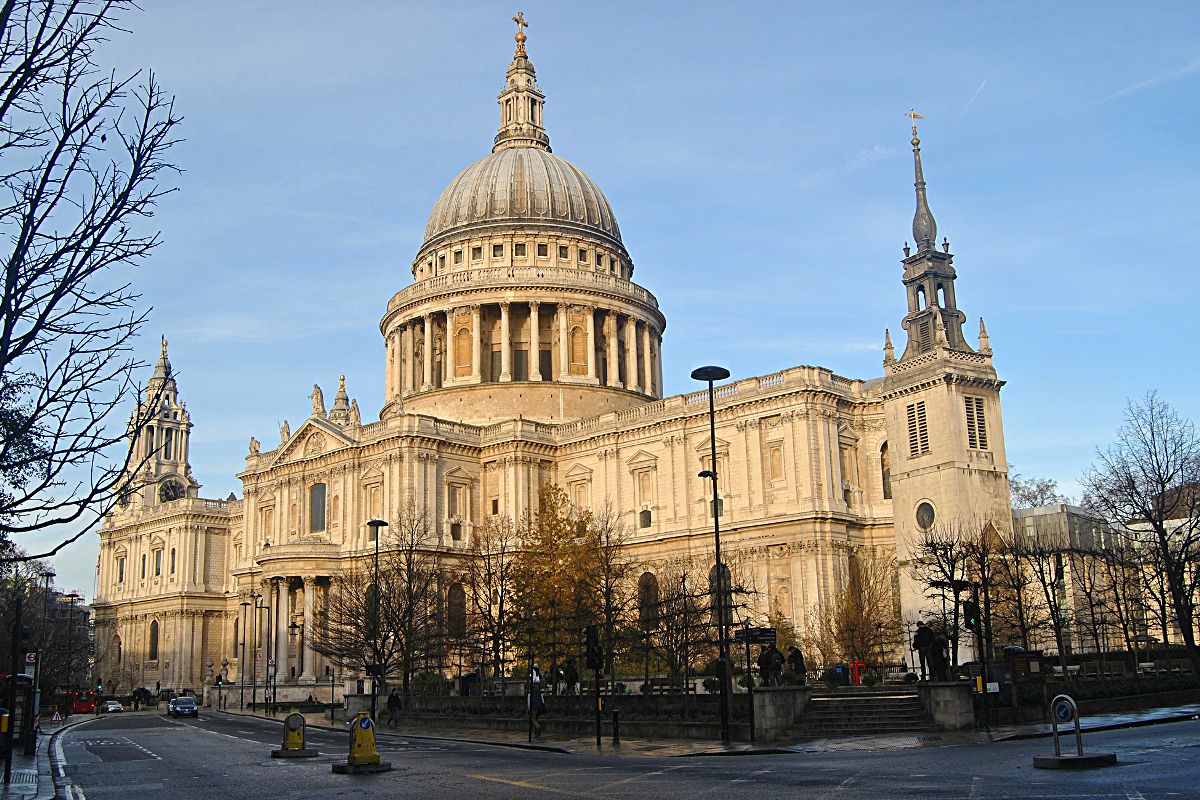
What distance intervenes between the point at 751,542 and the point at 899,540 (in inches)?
344

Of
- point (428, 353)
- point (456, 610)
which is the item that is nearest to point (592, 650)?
point (456, 610)

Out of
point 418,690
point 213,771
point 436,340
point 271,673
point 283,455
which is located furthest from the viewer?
point 436,340

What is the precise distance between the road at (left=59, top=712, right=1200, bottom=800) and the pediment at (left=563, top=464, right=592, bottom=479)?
44136 millimetres

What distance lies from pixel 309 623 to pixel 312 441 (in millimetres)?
13900

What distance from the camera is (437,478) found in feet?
252

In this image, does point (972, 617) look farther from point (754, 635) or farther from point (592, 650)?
point (592, 650)

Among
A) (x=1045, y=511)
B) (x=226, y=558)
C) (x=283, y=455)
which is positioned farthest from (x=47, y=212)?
(x=226, y=558)

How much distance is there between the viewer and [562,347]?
88000mm

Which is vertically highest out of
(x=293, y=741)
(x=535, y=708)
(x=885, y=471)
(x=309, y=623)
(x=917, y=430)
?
(x=917, y=430)

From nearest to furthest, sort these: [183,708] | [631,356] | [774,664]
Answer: [774,664]
[183,708]
[631,356]

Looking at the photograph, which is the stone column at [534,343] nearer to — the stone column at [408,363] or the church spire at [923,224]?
the stone column at [408,363]

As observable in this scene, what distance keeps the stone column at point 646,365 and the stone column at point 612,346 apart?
277 cm

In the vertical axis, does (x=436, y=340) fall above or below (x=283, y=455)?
above

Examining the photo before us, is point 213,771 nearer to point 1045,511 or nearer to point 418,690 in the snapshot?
point 418,690
